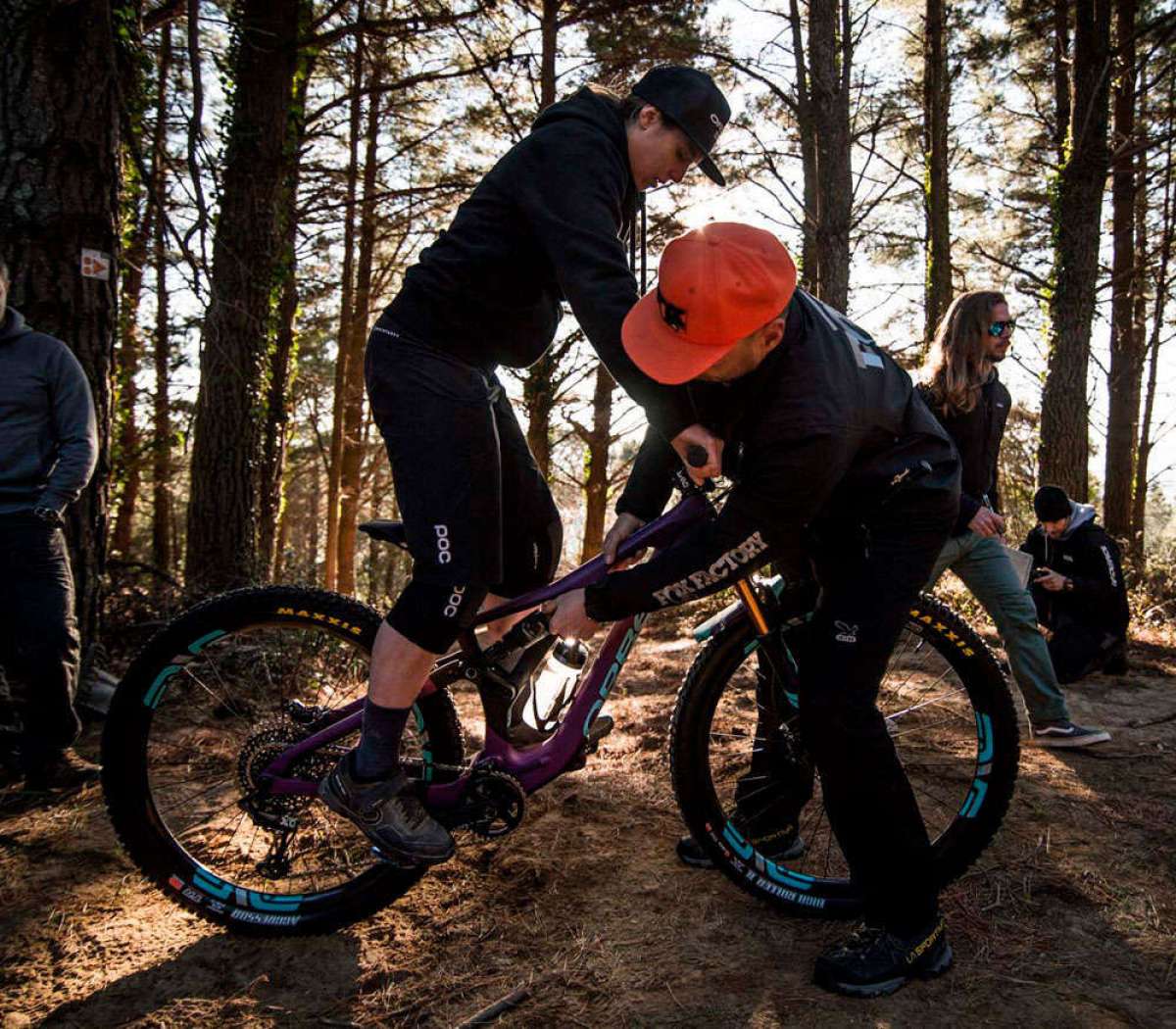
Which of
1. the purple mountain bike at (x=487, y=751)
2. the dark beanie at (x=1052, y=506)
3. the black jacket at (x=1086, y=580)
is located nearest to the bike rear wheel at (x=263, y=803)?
the purple mountain bike at (x=487, y=751)

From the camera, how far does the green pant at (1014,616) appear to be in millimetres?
3992

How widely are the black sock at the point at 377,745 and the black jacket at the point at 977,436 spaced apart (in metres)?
2.85

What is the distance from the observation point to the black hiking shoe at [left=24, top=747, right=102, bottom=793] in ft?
11.1

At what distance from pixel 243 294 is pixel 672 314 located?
21.5 feet

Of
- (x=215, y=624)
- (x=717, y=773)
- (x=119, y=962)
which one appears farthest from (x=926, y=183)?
(x=119, y=962)

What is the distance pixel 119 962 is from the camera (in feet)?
7.49

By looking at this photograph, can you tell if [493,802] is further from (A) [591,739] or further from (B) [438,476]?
(B) [438,476]

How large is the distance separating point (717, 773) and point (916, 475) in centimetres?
159

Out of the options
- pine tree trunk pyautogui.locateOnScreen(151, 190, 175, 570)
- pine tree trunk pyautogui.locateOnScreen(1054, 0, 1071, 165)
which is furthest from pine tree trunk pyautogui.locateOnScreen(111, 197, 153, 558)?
pine tree trunk pyautogui.locateOnScreen(1054, 0, 1071, 165)

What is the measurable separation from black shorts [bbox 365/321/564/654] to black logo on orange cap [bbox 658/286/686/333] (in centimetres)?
71

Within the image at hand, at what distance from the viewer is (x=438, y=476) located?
2320mm

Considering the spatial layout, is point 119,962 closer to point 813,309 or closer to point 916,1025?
point 916,1025

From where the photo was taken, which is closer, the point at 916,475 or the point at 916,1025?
the point at 916,1025

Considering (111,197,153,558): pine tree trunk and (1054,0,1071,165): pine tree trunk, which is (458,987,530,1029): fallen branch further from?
(1054,0,1071,165): pine tree trunk
